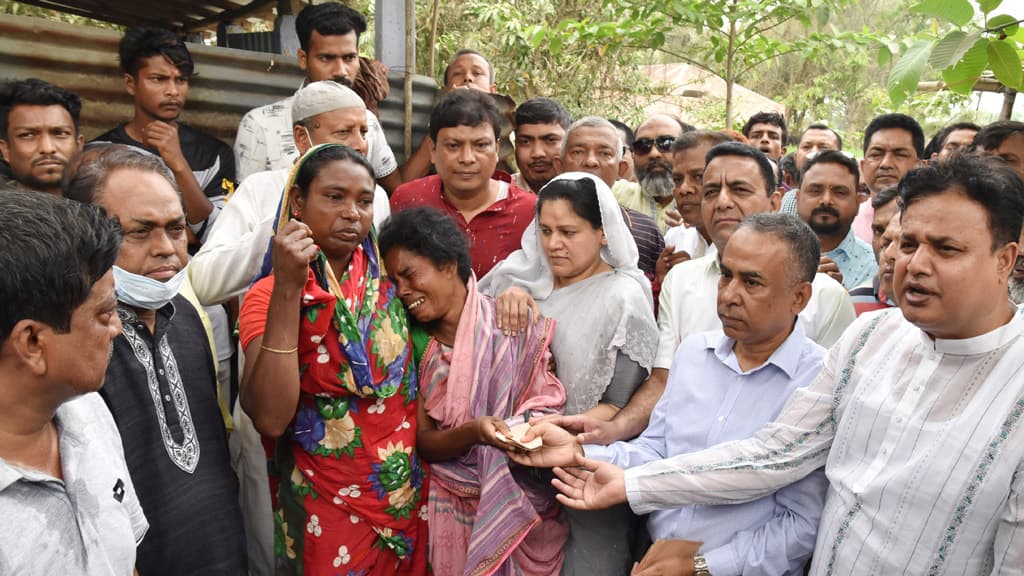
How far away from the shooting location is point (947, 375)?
1.82 metres

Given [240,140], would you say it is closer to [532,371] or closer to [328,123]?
[328,123]

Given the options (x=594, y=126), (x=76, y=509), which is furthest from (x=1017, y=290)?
(x=76, y=509)

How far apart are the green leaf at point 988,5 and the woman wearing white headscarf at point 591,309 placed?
1301mm

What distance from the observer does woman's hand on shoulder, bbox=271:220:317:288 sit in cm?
209

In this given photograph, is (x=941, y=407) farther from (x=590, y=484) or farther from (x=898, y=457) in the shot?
(x=590, y=484)

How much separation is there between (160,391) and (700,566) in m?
1.69

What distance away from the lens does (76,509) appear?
4.87 feet

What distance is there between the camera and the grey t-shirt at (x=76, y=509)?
1364mm

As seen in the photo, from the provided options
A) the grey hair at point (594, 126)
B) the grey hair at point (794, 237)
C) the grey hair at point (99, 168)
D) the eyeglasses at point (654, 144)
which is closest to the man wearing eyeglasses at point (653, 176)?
the eyeglasses at point (654, 144)

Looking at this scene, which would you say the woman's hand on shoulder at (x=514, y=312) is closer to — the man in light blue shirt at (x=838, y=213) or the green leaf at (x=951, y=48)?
the green leaf at (x=951, y=48)

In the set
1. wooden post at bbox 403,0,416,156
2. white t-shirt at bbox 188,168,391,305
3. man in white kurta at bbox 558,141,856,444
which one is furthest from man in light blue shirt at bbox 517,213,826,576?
wooden post at bbox 403,0,416,156

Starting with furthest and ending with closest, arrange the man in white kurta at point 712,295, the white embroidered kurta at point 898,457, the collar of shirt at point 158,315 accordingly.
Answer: the man in white kurta at point 712,295, the collar of shirt at point 158,315, the white embroidered kurta at point 898,457

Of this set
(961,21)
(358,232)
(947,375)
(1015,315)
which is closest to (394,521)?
(358,232)

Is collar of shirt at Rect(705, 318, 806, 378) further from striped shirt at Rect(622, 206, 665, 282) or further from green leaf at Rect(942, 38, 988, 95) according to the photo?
striped shirt at Rect(622, 206, 665, 282)
